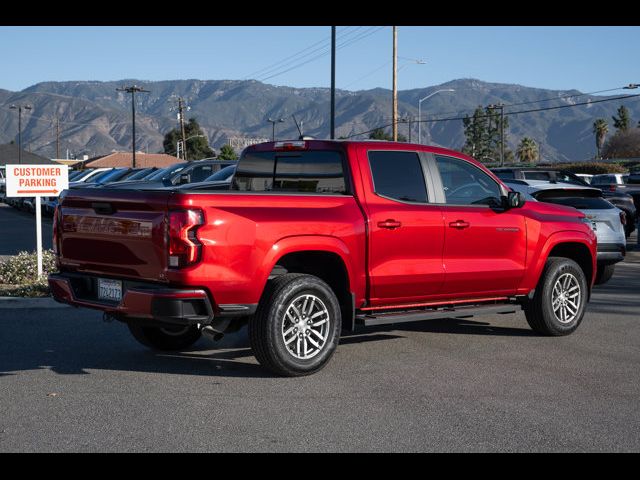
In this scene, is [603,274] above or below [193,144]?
below

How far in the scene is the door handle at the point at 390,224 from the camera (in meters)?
8.38

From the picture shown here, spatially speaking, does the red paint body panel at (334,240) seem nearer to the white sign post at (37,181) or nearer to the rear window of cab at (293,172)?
the rear window of cab at (293,172)

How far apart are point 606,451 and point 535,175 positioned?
2038 cm

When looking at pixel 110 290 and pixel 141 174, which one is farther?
pixel 141 174

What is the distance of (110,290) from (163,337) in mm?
1406

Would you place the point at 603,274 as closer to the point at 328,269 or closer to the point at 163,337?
the point at 328,269

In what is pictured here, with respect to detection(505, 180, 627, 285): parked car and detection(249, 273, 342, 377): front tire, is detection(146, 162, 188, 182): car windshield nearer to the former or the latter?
detection(505, 180, 627, 285): parked car

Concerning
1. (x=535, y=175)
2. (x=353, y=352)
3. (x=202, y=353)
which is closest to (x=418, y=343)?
(x=353, y=352)

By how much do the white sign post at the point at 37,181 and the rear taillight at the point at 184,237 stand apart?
743 cm

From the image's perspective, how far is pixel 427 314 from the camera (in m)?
8.80

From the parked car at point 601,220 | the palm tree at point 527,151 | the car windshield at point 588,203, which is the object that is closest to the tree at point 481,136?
the palm tree at point 527,151

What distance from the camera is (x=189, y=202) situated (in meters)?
7.19

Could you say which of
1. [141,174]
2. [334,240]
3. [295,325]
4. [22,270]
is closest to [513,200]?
[334,240]

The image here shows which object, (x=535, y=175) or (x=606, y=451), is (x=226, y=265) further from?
(x=535, y=175)
